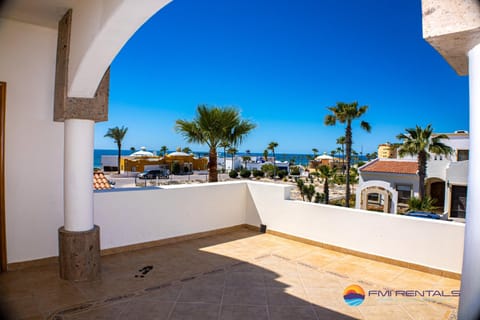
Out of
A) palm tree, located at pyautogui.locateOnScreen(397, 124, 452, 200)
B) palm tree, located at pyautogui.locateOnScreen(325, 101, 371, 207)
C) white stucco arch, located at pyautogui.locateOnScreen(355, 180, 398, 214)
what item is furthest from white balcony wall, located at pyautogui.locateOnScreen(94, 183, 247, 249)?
palm tree, located at pyautogui.locateOnScreen(397, 124, 452, 200)

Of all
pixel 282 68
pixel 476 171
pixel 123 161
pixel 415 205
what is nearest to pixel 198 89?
pixel 282 68

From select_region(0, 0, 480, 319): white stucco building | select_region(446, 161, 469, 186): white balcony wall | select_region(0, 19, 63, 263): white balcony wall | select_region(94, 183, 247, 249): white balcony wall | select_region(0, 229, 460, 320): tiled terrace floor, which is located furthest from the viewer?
select_region(446, 161, 469, 186): white balcony wall

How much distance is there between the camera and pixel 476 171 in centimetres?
117

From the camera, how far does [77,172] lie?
3.83 m

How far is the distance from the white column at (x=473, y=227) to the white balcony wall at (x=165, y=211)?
4.63 m

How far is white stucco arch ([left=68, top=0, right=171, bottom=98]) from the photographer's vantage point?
2.67 metres

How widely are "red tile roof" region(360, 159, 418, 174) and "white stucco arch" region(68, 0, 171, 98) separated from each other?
73.6 feet

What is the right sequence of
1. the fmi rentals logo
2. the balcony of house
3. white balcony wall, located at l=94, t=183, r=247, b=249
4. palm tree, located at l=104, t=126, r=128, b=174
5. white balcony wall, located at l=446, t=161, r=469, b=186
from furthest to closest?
palm tree, located at l=104, t=126, r=128, b=174, white balcony wall, located at l=446, t=161, r=469, b=186, white balcony wall, located at l=94, t=183, r=247, b=249, the fmi rentals logo, the balcony of house

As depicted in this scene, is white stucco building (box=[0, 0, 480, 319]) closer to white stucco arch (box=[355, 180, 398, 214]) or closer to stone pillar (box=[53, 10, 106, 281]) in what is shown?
stone pillar (box=[53, 10, 106, 281])

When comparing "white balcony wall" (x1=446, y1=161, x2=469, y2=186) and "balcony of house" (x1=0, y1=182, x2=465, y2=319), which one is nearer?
"balcony of house" (x1=0, y1=182, x2=465, y2=319)

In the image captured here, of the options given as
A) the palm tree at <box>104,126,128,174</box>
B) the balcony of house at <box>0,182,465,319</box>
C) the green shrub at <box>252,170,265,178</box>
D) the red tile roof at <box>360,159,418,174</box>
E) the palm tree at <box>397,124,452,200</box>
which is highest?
the palm tree at <box>104,126,128,174</box>

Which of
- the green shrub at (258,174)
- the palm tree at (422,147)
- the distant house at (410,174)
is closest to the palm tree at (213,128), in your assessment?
the distant house at (410,174)

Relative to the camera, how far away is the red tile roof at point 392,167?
21.9 meters

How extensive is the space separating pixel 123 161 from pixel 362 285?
3507cm
